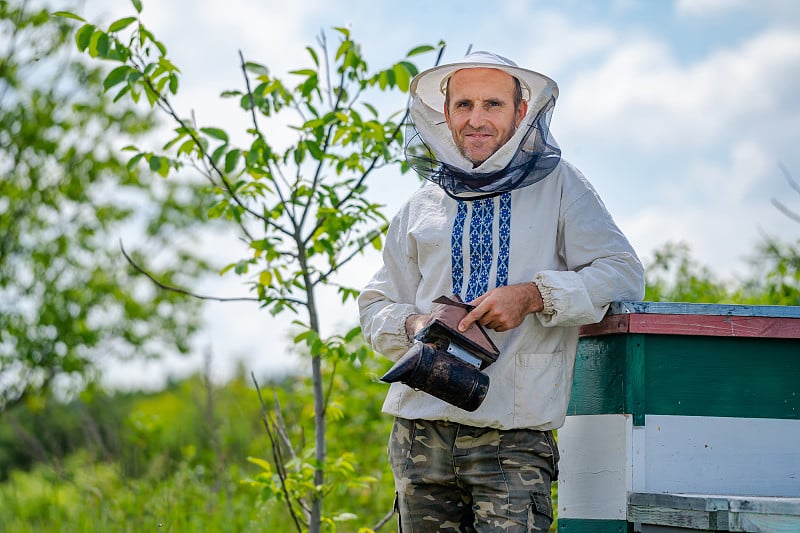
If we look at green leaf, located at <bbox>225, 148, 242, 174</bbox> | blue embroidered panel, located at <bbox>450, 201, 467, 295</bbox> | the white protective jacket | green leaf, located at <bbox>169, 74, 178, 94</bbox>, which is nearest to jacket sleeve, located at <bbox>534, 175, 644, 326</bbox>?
the white protective jacket

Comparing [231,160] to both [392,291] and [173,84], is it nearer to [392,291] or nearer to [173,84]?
[173,84]

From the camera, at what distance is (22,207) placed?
34.6 ft

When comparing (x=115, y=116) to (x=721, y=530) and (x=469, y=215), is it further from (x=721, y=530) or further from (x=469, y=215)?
(x=721, y=530)

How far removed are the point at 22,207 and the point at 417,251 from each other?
8707mm

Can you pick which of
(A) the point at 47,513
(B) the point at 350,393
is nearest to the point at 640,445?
(B) the point at 350,393

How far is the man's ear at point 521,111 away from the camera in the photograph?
288cm

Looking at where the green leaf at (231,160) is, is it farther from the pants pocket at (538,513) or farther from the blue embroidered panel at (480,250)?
the pants pocket at (538,513)

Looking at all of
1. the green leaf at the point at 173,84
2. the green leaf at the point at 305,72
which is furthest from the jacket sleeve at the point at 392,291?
the green leaf at the point at 173,84

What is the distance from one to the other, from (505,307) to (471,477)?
465mm

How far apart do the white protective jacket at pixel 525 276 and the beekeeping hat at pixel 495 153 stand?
7 centimetres

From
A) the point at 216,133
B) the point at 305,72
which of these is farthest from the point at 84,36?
the point at 305,72

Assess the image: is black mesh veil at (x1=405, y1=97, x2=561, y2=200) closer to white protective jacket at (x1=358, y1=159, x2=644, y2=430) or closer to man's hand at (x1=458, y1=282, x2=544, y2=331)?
white protective jacket at (x1=358, y1=159, x2=644, y2=430)

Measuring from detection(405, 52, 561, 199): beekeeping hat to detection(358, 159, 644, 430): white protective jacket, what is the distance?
0.22 feet

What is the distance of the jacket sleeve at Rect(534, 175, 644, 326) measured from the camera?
8.29 ft
